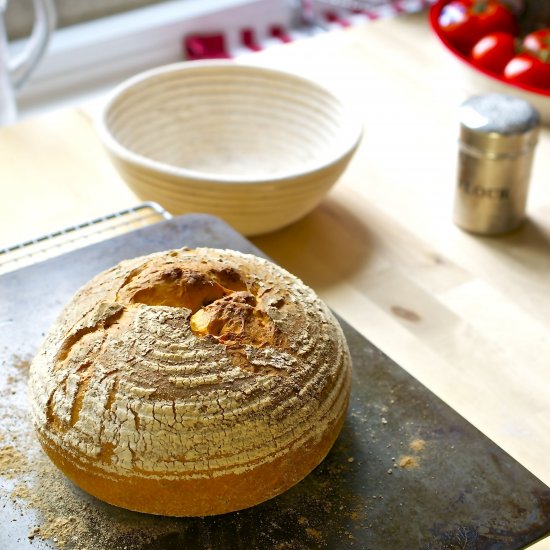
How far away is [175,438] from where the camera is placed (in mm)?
706

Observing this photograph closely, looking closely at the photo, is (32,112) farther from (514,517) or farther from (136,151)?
(514,517)

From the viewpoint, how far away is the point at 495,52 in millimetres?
1597

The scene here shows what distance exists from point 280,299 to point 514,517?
0.28 metres

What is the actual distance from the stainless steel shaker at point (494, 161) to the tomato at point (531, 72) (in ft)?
0.95

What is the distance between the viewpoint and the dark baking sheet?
0.72 meters

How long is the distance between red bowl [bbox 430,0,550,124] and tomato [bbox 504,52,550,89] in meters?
0.01

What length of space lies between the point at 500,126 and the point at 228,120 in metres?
0.46

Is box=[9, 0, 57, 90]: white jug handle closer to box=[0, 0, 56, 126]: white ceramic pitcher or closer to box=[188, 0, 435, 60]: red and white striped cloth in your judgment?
box=[0, 0, 56, 126]: white ceramic pitcher

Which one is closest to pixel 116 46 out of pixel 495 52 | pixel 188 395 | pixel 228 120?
pixel 228 120

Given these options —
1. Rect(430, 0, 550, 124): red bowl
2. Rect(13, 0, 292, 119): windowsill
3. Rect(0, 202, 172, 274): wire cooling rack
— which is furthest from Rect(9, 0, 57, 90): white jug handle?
Rect(430, 0, 550, 124): red bowl

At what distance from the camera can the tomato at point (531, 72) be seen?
5.01 feet

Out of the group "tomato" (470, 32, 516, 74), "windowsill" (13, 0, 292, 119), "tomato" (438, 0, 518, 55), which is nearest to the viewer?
"tomato" (470, 32, 516, 74)

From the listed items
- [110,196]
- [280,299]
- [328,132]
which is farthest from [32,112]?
[280,299]

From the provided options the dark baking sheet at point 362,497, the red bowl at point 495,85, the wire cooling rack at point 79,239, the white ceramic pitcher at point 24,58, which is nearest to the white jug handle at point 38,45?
the white ceramic pitcher at point 24,58
